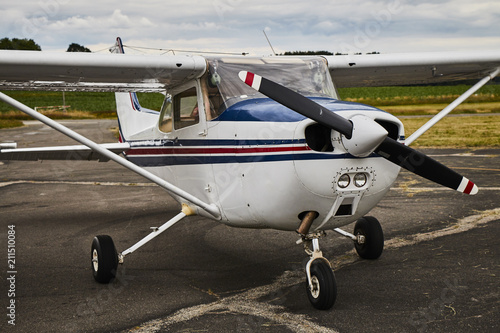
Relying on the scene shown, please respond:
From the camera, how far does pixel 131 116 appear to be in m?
8.30

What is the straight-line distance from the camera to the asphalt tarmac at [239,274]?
172 inches

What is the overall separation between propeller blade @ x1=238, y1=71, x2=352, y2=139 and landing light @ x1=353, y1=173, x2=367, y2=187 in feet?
1.47

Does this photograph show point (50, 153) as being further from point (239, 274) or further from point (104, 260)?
point (239, 274)

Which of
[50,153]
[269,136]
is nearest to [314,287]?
[269,136]

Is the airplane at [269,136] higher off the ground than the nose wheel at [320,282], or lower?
higher

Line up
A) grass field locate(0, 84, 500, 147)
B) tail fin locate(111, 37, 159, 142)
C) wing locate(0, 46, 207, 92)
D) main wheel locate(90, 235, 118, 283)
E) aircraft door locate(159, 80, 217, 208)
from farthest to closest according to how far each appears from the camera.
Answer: grass field locate(0, 84, 500, 147) < tail fin locate(111, 37, 159, 142) < main wheel locate(90, 235, 118, 283) < aircraft door locate(159, 80, 217, 208) < wing locate(0, 46, 207, 92)

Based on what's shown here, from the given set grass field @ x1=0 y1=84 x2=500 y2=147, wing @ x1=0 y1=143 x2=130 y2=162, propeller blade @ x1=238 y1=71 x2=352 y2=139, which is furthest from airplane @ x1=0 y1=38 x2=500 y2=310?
grass field @ x1=0 y1=84 x2=500 y2=147

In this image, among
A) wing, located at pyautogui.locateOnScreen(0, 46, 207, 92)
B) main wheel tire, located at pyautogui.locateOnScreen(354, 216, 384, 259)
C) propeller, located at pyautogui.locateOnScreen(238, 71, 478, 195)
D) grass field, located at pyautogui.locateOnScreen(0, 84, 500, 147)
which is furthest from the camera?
grass field, located at pyautogui.locateOnScreen(0, 84, 500, 147)

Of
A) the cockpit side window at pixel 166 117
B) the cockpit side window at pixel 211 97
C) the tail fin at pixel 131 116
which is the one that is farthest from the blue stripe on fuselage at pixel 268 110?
the tail fin at pixel 131 116

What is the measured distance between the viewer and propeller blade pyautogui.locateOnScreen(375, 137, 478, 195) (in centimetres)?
414

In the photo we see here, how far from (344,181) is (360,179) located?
0.15 meters

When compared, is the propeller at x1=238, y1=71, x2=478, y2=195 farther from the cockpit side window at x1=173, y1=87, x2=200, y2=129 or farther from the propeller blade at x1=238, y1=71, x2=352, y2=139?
the cockpit side window at x1=173, y1=87, x2=200, y2=129

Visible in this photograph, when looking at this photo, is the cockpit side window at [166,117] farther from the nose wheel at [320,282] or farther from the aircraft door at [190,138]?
the nose wheel at [320,282]

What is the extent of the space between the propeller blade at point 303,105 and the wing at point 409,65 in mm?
1976
